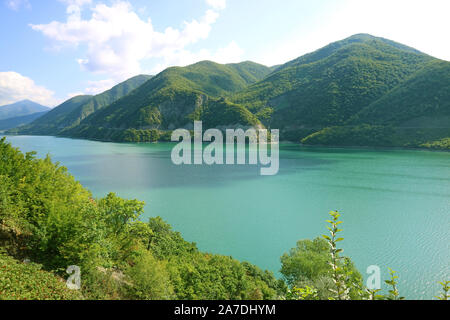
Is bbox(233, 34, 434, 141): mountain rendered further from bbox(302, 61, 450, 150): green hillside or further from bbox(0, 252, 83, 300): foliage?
bbox(0, 252, 83, 300): foliage

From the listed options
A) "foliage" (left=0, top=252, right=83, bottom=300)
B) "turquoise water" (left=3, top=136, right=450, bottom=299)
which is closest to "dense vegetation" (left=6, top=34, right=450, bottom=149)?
"turquoise water" (left=3, top=136, right=450, bottom=299)

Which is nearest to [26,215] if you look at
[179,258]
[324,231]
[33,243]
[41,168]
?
[33,243]

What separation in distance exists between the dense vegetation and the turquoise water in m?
47.0

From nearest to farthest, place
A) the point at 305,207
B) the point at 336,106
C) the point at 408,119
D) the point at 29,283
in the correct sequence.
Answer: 1. the point at 29,283
2. the point at 305,207
3. the point at 408,119
4. the point at 336,106

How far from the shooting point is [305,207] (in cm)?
3356

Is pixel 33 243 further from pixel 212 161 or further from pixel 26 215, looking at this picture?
pixel 212 161

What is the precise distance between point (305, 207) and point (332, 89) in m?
135

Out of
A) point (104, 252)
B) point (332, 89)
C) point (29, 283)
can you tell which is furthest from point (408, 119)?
point (29, 283)

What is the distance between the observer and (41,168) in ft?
63.8

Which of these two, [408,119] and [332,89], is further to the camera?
[332,89]

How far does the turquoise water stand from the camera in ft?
69.5

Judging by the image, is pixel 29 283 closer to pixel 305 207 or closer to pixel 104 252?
pixel 104 252
